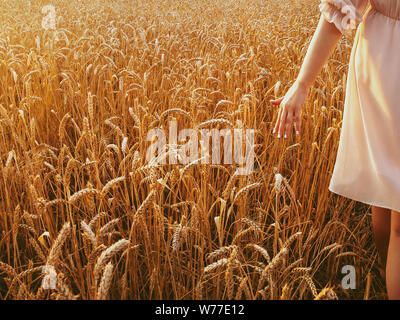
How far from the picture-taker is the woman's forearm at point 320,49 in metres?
1.10

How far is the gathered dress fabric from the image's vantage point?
3.33ft

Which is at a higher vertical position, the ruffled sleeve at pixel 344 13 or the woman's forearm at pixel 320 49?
the ruffled sleeve at pixel 344 13

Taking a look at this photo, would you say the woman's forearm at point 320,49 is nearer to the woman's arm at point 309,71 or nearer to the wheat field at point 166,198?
the woman's arm at point 309,71

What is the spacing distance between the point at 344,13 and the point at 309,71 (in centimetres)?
17

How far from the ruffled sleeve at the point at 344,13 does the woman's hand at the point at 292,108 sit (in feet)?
0.60

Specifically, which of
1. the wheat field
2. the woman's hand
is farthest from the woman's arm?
the wheat field

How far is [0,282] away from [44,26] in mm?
3181

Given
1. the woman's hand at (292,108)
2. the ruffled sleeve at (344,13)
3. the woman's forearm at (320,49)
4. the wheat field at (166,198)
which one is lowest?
the wheat field at (166,198)

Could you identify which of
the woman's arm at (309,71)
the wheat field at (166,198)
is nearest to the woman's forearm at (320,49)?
the woman's arm at (309,71)

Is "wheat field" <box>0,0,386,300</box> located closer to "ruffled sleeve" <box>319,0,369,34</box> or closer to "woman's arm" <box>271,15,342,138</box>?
"woman's arm" <box>271,15,342,138</box>

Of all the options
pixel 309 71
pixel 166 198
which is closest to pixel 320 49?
pixel 309 71

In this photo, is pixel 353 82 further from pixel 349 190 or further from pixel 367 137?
pixel 349 190

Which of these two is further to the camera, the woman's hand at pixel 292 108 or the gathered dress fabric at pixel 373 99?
the woman's hand at pixel 292 108
